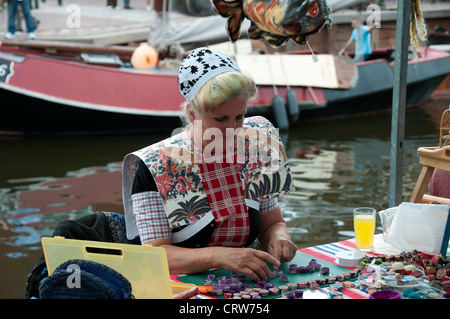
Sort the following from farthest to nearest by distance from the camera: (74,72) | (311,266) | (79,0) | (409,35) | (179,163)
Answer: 1. (79,0)
2. (74,72)
3. (409,35)
4. (179,163)
5. (311,266)

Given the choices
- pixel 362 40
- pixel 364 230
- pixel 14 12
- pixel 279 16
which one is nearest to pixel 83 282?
pixel 364 230

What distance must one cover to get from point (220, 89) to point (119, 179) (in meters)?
4.82

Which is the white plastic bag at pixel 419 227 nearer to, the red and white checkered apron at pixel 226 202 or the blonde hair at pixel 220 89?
the red and white checkered apron at pixel 226 202

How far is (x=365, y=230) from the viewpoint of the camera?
1.84 metres

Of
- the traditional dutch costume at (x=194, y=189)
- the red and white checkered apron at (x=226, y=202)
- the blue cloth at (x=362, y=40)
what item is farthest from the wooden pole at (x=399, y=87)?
the blue cloth at (x=362, y=40)

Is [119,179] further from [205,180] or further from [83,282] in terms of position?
[83,282]

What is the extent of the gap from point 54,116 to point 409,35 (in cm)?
734

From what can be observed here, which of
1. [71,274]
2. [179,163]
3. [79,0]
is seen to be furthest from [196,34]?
[71,274]

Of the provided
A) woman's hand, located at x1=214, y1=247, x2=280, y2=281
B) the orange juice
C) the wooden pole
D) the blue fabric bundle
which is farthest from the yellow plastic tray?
the wooden pole

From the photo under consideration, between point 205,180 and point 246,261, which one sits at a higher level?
point 205,180

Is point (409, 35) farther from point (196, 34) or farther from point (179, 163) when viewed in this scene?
point (196, 34)

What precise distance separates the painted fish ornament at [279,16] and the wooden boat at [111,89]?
224 inches

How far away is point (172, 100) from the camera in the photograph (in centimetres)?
898

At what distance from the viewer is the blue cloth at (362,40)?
30.6ft
